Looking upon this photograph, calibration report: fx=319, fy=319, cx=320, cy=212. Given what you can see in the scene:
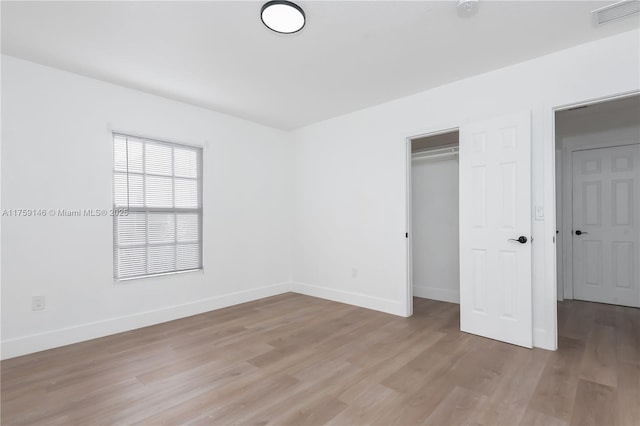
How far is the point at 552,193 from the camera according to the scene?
2914mm

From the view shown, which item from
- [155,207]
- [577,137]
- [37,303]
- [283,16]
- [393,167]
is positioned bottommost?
[37,303]

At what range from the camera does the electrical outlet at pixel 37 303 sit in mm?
2951

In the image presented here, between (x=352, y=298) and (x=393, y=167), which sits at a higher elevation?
(x=393, y=167)

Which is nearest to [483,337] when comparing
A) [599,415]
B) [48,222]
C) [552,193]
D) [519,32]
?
[599,415]

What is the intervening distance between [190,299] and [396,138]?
3314 millimetres

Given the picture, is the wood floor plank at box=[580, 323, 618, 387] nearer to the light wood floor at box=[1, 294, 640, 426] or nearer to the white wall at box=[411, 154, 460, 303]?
the light wood floor at box=[1, 294, 640, 426]

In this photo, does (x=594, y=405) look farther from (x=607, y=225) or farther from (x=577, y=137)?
(x=577, y=137)

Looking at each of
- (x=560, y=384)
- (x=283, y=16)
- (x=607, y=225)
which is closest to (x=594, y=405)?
(x=560, y=384)

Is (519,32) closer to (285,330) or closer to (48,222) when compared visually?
(285,330)

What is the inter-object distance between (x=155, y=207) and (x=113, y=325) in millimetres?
1346

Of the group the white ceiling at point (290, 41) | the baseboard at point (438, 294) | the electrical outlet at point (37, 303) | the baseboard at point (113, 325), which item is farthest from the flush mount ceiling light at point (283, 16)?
the baseboard at point (438, 294)

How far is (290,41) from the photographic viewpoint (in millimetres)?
2656

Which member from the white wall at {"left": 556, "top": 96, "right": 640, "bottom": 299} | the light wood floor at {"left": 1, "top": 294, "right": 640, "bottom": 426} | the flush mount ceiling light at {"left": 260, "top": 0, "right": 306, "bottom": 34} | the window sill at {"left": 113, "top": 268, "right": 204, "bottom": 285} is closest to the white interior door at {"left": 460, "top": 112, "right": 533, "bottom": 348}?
the light wood floor at {"left": 1, "top": 294, "right": 640, "bottom": 426}

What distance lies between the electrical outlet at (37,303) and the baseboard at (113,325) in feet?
0.78
